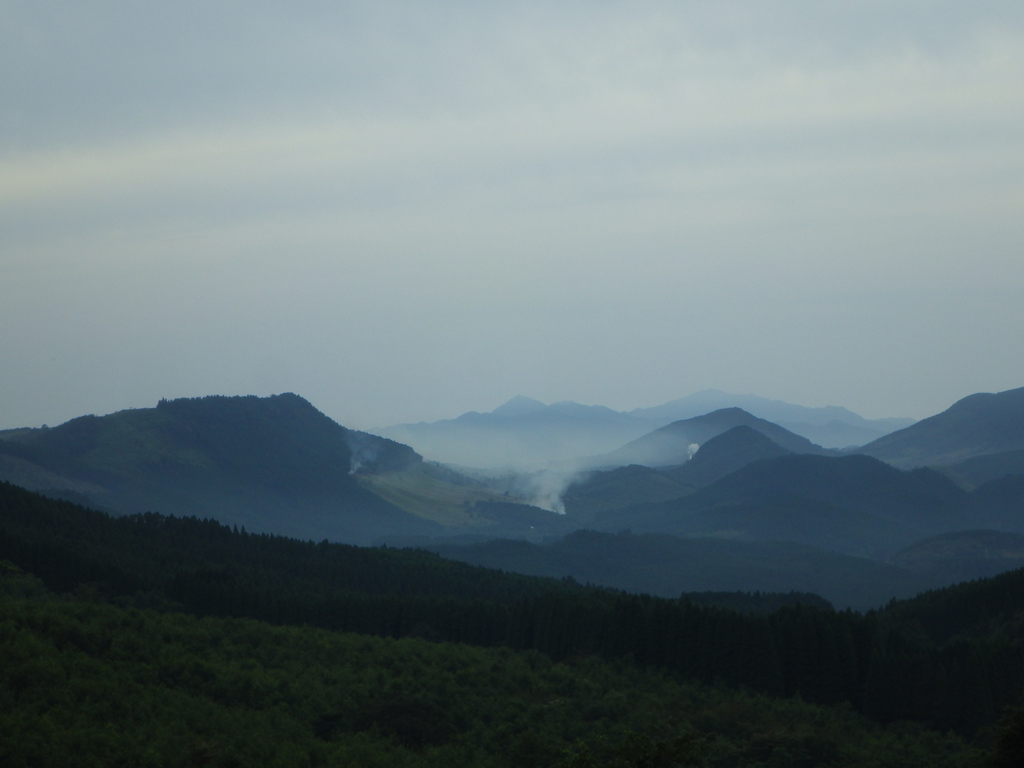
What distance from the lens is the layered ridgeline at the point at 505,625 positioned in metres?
57.5

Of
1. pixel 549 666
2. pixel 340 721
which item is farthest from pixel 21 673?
pixel 549 666

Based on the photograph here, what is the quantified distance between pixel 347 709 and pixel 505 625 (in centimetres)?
3686

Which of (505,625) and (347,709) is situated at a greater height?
(505,625)

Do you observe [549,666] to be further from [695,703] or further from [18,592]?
[18,592]

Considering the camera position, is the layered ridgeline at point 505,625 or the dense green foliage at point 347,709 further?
the layered ridgeline at point 505,625

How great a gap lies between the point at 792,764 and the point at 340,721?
22746 mm

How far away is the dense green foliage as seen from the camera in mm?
44844

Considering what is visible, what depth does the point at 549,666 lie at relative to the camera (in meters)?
71.4

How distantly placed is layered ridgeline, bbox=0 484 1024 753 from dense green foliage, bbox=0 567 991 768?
328 mm

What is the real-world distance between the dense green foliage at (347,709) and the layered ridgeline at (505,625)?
0.33 m

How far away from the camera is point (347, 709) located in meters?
57.1

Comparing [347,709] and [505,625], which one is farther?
[505,625]

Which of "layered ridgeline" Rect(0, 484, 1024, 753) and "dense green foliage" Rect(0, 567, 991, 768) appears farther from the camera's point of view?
"layered ridgeline" Rect(0, 484, 1024, 753)

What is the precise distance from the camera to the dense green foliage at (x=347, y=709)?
44844 mm
